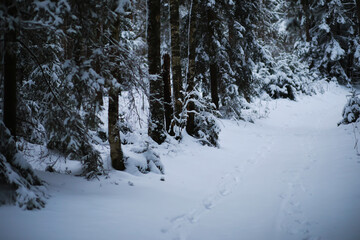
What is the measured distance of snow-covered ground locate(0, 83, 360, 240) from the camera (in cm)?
349

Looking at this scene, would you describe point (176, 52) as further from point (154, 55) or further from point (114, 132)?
point (114, 132)

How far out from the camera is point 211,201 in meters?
5.02

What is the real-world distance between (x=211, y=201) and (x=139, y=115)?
331cm

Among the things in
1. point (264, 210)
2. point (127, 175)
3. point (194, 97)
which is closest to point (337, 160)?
point (264, 210)

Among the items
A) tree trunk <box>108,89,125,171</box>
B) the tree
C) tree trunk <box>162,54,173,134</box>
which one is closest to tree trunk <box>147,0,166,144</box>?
tree trunk <box>162,54,173,134</box>

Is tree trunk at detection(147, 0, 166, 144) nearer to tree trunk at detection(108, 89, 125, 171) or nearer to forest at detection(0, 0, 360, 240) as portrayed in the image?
forest at detection(0, 0, 360, 240)

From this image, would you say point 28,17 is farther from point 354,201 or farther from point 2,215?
point 354,201

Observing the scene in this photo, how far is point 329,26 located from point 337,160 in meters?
24.6

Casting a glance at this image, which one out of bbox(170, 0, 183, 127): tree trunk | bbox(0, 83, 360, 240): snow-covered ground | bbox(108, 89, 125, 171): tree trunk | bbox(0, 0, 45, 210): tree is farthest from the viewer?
bbox(170, 0, 183, 127): tree trunk

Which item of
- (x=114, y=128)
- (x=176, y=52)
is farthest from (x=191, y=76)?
(x=114, y=128)

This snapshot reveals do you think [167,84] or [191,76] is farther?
[191,76]

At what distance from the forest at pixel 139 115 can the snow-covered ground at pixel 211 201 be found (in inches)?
1.9

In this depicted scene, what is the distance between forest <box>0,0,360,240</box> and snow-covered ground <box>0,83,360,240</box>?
5cm

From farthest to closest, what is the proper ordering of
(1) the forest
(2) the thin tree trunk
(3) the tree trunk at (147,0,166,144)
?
(3) the tree trunk at (147,0,166,144) → (2) the thin tree trunk → (1) the forest
